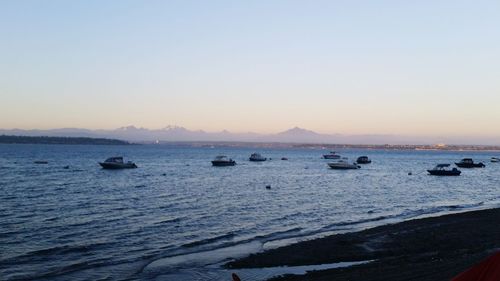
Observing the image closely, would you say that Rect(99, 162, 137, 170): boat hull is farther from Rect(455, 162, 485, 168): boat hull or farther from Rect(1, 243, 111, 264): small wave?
Rect(1, 243, 111, 264): small wave

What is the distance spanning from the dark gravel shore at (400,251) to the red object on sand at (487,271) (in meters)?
9.51

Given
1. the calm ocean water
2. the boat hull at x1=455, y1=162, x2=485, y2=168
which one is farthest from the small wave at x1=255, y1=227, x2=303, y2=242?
the boat hull at x1=455, y1=162, x2=485, y2=168

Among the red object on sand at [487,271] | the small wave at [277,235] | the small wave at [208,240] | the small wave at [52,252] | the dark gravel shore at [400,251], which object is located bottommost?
the small wave at [277,235]

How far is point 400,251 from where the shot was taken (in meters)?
22.9

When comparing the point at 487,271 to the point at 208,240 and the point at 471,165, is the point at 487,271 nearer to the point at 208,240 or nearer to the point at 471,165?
the point at 208,240

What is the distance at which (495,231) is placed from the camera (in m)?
27.8

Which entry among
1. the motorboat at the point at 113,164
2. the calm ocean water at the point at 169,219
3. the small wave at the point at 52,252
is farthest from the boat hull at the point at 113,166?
the small wave at the point at 52,252

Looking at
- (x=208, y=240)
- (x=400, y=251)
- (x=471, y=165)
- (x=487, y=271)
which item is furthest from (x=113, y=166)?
(x=487, y=271)

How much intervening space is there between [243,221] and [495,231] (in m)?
14.4

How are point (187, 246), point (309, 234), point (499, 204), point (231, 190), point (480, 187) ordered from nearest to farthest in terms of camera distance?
point (187, 246) → point (309, 234) → point (499, 204) → point (231, 190) → point (480, 187)

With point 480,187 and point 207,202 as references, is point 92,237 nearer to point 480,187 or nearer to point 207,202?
point 207,202

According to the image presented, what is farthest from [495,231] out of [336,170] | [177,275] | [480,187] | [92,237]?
[336,170]

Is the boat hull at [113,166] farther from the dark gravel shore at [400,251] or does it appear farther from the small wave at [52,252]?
the small wave at [52,252]

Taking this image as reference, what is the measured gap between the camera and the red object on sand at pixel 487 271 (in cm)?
621
